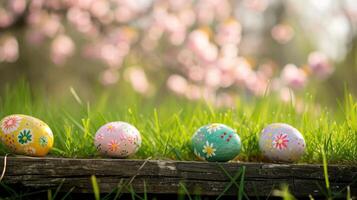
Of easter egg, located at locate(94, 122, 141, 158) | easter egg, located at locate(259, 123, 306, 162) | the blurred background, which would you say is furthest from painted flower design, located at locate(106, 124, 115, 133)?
the blurred background

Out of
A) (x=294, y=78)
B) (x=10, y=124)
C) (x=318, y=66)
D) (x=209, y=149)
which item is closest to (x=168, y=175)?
(x=209, y=149)

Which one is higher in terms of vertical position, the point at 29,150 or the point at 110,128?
the point at 110,128

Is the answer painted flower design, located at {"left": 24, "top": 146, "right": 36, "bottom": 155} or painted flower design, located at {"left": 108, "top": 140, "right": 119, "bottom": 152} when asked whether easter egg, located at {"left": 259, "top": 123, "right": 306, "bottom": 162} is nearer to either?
painted flower design, located at {"left": 108, "top": 140, "right": 119, "bottom": 152}

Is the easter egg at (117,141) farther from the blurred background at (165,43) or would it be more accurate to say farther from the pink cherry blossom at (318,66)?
the pink cherry blossom at (318,66)

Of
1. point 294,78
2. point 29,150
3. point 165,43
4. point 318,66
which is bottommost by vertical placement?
point 29,150

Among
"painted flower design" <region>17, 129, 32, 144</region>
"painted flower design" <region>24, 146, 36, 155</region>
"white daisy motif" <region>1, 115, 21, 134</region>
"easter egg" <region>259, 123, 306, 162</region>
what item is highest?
"easter egg" <region>259, 123, 306, 162</region>

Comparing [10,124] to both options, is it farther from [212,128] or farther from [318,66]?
[318,66]

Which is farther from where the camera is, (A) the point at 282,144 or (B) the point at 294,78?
(B) the point at 294,78
